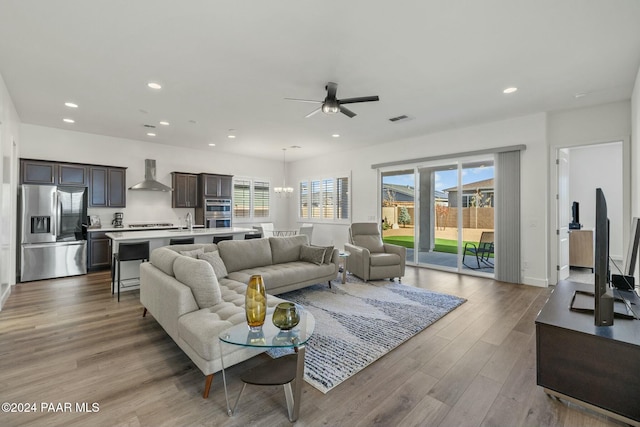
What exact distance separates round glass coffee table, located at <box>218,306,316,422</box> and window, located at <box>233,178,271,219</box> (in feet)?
22.8

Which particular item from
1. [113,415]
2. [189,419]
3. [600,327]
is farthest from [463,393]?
[113,415]

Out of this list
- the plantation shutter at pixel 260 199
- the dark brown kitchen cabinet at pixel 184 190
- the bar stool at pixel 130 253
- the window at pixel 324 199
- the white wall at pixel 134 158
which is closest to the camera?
the bar stool at pixel 130 253

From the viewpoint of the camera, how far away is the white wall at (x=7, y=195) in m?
3.67

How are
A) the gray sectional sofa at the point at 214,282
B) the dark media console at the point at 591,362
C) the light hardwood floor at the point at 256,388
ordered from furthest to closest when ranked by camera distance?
the gray sectional sofa at the point at 214,282 < the light hardwood floor at the point at 256,388 < the dark media console at the point at 591,362

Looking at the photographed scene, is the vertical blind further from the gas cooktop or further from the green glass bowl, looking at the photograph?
the gas cooktop

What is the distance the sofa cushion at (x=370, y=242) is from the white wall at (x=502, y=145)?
154cm

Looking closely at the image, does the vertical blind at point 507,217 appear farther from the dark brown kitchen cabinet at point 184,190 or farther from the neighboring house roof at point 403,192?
the dark brown kitchen cabinet at point 184,190

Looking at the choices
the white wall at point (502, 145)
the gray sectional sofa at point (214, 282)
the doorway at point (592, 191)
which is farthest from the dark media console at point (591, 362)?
the doorway at point (592, 191)

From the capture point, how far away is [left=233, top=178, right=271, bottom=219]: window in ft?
28.1

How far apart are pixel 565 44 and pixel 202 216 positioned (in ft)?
24.0

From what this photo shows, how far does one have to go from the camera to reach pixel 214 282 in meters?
2.52

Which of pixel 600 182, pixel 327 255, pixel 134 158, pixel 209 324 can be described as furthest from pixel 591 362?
pixel 134 158

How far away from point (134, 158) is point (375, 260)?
596 cm

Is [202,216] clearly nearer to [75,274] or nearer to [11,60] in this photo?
[75,274]
